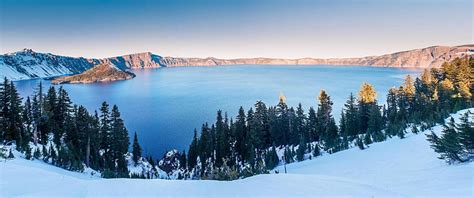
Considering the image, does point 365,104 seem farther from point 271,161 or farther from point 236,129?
point 271,161

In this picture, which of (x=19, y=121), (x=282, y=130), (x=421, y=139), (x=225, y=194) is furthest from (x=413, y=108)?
(x=19, y=121)

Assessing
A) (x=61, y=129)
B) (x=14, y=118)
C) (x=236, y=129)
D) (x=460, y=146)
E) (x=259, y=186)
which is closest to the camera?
(x=259, y=186)

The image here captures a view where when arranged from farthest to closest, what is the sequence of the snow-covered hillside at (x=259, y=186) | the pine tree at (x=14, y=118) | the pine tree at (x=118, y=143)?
the pine tree at (x=118, y=143), the pine tree at (x=14, y=118), the snow-covered hillside at (x=259, y=186)

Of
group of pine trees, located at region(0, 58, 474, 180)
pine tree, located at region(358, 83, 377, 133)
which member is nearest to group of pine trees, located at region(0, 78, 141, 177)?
group of pine trees, located at region(0, 58, 474, 180)

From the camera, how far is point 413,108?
51.2 metres

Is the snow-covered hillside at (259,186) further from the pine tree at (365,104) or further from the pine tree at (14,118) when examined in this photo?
the pine tree at (365,104)

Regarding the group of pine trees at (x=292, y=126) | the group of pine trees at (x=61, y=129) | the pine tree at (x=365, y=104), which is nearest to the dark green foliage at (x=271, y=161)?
the group of pine trees at (x=292, y=126)

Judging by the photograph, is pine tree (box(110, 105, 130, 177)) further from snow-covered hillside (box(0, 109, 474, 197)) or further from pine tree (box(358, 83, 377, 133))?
pine tree (box(358, 83, 377, 133))

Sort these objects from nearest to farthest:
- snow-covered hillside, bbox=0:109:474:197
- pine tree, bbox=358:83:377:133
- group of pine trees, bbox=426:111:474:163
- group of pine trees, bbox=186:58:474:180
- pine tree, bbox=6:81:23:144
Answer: snow-covered hillside, bbox=0:109:474:197 → group of pine trees, bbox=426:111:474:163 → pine tree, bbox=6:81:23:144 → group of pine trees, bbox=186:58:474:180 → pine tree, bbox=358:83:377:133

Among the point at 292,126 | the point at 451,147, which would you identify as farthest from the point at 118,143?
the point at 451,147

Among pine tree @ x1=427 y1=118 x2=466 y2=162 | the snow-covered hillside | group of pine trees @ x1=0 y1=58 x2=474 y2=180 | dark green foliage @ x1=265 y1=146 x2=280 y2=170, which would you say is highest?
pine tree @ x1=427 y1=118 x2=466 y2=162

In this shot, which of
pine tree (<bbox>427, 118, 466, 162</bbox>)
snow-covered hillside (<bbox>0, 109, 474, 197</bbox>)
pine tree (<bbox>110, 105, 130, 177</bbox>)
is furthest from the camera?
pine tree (<bbox>110, 105, 130, 177</bbox>)

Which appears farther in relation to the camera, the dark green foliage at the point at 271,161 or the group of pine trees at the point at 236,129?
the group of pine trees at the point at 236,129

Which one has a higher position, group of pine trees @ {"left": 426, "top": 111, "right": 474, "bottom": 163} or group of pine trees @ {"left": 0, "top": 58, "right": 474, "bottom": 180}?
A: group of pine trees @ {"left": 426, "top": 111, "right": 474, "bottom": 163}
